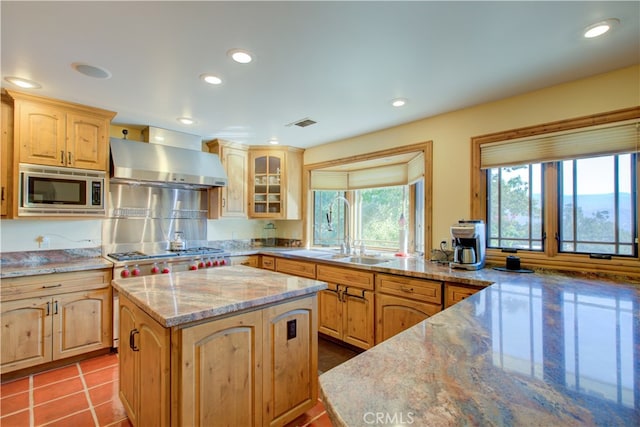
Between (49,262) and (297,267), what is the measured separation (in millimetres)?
2550

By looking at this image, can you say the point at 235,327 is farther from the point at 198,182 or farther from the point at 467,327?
the point at 198,182

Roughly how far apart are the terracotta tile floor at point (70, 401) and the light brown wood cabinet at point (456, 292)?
1.26m

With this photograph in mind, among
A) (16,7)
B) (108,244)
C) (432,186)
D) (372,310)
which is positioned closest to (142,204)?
(108,244)

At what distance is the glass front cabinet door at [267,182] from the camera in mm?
4359

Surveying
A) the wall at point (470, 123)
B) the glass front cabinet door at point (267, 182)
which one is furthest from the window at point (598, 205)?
the glass front cabinet door at point (267, 182)

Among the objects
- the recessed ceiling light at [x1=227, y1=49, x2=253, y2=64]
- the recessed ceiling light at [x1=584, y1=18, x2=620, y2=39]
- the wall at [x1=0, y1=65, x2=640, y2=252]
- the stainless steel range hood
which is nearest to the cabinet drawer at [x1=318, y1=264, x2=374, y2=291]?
the wall at [x1=0, y1=65, x2=640, y2=252]

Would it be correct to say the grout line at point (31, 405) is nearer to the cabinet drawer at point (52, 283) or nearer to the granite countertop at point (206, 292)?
the cabinet drawer at point (52, 283)

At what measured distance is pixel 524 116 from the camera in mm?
2492

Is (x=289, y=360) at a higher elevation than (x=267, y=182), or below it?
below

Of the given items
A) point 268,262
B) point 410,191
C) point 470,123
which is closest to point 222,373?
point 268,262

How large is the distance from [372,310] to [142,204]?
3013 mm

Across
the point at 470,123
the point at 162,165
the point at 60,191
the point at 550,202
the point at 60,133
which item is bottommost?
the point at 550,202

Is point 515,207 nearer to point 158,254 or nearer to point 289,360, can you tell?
point 289,360

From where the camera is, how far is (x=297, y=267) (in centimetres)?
363
